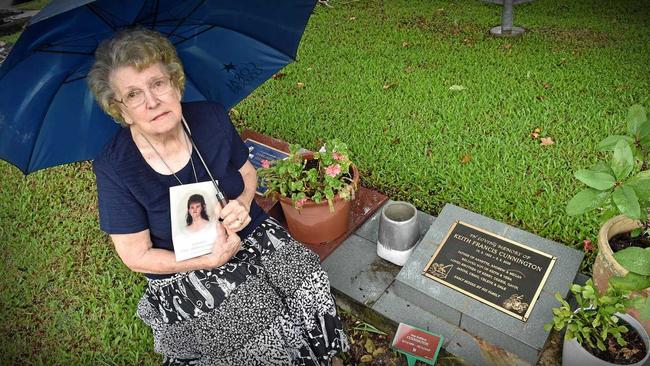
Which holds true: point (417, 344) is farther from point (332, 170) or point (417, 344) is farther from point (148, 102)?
point (148, 102)

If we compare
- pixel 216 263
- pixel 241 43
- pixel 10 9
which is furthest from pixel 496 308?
pixel 10 9

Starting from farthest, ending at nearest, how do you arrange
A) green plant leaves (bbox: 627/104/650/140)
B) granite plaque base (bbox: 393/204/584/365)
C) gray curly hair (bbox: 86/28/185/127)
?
granite plaque base (bbox: 393/204/584/365)
gray curly hair (bbox: 86/28/185/127)
green plant leaves (bbox: 627/104/650/140)

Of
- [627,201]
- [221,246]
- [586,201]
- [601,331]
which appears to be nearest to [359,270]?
[221,246]

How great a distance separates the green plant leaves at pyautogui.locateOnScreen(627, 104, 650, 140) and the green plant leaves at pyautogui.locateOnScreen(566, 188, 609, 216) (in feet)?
1.16

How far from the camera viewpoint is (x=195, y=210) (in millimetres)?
2201

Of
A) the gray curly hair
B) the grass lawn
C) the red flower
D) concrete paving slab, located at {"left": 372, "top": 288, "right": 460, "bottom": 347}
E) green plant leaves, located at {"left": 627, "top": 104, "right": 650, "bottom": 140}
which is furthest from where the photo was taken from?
the grass lawn

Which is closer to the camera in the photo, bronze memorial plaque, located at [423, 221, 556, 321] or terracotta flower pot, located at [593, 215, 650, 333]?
terracotta flower pot, located at [593, 215, 650, 333]

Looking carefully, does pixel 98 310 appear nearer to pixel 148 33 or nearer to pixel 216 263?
pixel 216 263

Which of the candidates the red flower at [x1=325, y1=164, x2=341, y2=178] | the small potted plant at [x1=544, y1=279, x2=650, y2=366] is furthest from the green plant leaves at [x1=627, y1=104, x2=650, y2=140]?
the red flower at [x1=325, y1=164, x2=341, y2=178]

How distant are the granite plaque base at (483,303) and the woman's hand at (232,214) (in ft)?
3.65

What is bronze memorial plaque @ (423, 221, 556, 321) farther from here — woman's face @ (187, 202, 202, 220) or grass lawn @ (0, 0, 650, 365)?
woman's face @ (187, 202, 202, 220)

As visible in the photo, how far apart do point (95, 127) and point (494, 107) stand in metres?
3.84

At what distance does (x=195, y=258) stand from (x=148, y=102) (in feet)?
2.72

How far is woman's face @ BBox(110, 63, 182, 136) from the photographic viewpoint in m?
2.04
